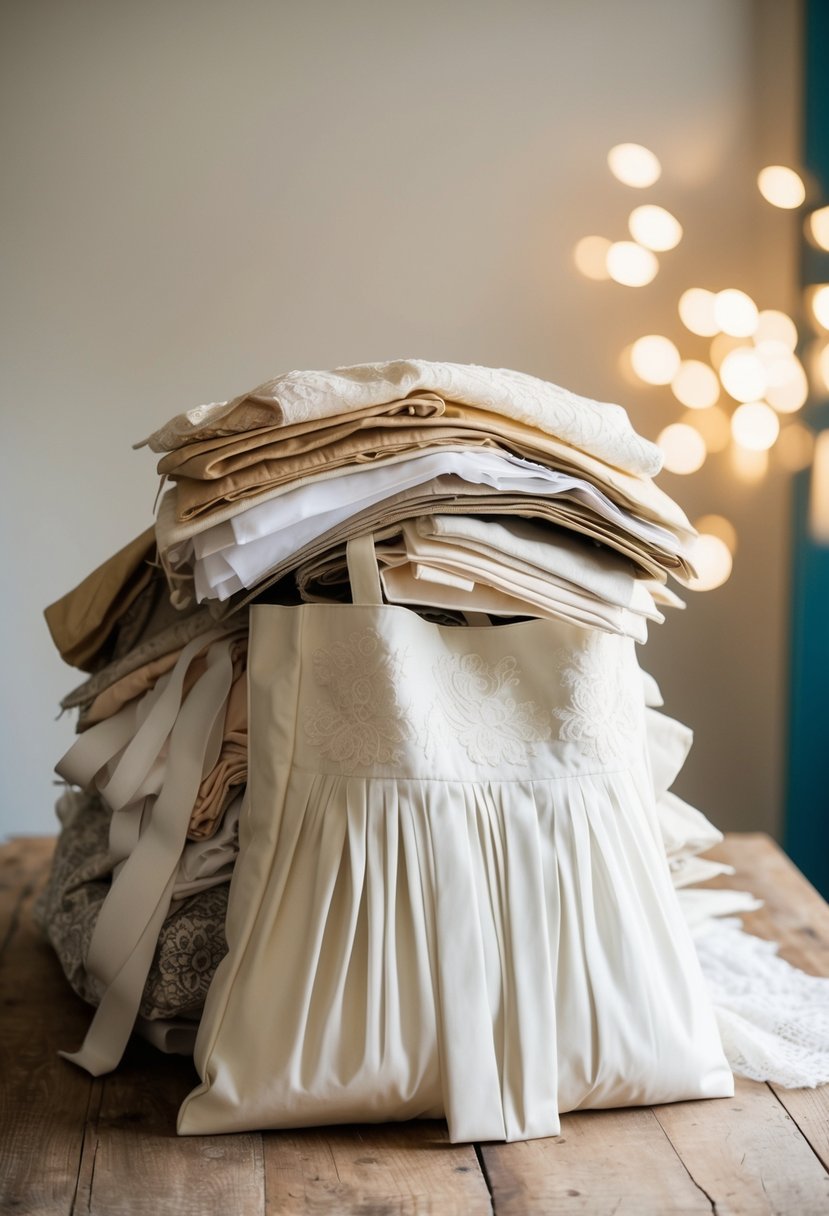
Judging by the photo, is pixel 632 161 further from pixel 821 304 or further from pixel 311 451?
pixel 311 451

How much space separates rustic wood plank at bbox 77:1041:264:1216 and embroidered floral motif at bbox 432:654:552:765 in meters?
0.48

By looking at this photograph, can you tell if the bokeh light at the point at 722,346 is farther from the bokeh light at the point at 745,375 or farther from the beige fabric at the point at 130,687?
the beige fabric at the point at 130,687

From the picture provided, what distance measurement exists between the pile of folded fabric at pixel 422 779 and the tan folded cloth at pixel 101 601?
338mm

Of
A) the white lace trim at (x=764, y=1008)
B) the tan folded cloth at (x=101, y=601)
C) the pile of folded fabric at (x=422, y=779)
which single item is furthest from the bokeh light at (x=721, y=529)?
the tan folded cloth at (x=101, y=601)

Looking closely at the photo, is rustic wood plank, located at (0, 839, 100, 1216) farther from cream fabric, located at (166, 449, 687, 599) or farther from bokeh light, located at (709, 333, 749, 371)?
bokeh light, located at (709, 333, 749, 371)

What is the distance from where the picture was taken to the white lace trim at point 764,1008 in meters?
1.38

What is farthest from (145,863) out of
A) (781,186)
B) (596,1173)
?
(781,186)

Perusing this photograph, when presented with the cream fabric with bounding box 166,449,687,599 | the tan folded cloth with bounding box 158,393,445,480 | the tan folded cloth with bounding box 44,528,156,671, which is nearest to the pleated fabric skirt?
the cream fabric with bounding box 166,449,687,599

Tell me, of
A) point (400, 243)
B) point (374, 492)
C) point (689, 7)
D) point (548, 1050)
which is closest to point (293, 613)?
point (374, 492)

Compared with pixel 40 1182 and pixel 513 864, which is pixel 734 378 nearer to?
pixel 513 864

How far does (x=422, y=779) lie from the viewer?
4.08 feet

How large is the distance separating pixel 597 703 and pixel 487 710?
0.44 feet

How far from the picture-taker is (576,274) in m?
2.66

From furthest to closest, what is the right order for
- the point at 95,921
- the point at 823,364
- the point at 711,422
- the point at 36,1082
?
1. the point at 711,422
2. the point at 823,364
3. the point at 95,921
4. the point at 36,1082
